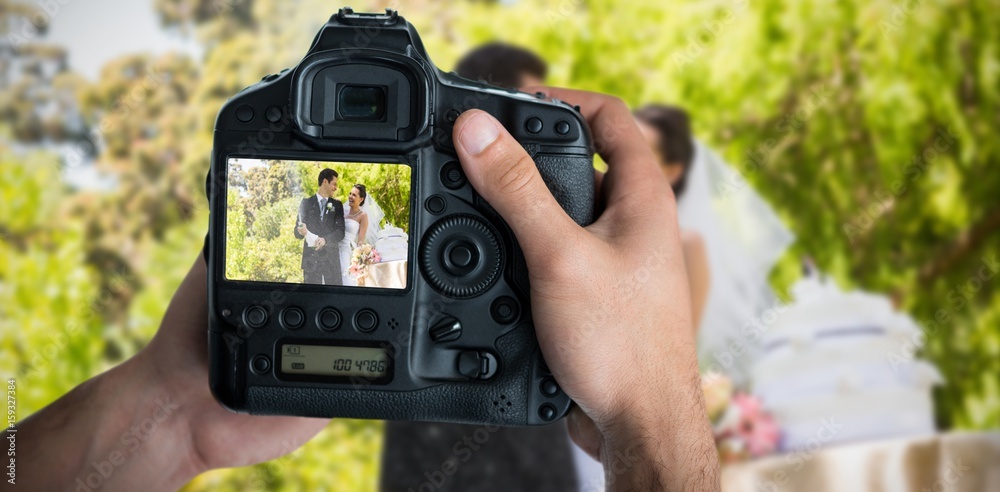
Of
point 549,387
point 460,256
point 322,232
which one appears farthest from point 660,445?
point 322,232

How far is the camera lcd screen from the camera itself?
2.20 ft

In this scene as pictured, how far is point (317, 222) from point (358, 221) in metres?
0.03

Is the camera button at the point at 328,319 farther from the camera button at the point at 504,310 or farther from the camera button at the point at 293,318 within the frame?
the camera button at the point at 504,310

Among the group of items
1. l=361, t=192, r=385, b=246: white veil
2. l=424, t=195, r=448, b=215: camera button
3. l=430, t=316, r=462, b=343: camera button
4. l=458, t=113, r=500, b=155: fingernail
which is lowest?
l=430, t=316, r=462, b=343: camera button

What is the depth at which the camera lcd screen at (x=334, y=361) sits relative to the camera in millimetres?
670

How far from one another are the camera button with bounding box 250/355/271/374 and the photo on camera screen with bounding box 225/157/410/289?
7cm

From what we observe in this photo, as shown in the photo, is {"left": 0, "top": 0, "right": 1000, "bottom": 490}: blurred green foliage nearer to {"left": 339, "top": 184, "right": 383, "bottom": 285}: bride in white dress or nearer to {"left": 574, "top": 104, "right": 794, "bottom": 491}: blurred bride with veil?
{"left": 574, "top": 104, "right": 794, "bottom": 491}: blurred bride with veil

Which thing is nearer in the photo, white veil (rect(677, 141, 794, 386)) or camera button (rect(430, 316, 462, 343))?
camera button (rect(430, 316, 462, 343))

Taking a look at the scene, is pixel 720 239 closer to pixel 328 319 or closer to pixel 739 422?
pixel 739 422

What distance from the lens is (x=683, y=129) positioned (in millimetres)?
1690

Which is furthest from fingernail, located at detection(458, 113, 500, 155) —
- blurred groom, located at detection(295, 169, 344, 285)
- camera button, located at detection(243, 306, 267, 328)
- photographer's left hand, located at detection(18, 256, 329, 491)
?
photographer's left hand, located at detection(18, 256, 329, 491)

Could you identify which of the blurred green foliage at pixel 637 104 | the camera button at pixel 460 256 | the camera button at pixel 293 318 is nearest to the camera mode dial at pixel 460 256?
the camera button at pixel 460 256

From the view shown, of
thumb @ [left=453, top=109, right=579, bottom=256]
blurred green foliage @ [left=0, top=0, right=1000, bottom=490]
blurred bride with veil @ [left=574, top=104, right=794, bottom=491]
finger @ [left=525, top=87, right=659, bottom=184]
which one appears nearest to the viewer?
thumb @ [left=453, top=109, right=579, bottom=256]

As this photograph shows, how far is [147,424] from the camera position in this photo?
797mm
